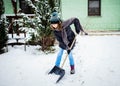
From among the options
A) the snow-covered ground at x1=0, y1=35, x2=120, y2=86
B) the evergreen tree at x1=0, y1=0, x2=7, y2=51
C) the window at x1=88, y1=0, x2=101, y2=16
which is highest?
the window at x1=88, y1=0, x2=101, y2=16

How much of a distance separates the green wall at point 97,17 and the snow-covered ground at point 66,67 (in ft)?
16.2

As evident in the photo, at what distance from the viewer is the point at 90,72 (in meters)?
6.18

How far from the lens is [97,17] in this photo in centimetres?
1414

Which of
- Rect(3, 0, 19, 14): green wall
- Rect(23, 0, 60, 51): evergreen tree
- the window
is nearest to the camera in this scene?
Rect(23, 0, 60, 51): evergreen tree

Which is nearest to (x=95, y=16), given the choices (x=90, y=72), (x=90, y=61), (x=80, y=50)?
(x=80, y=50)

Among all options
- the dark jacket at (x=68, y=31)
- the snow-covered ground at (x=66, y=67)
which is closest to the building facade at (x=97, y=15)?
the snow-covered ground at (x=66, y=67)

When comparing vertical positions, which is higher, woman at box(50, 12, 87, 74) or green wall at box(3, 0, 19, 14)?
green wall at box(3, 0, 19, 14)

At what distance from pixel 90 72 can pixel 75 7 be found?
27.7 feet

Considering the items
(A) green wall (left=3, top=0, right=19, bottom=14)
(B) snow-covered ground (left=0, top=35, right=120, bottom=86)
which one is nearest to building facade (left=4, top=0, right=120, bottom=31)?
(A) green wall (left=3, top=0, right=19, bottom=14)

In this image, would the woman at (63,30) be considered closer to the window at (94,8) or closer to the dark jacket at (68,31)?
the dark jacket at (68,31)

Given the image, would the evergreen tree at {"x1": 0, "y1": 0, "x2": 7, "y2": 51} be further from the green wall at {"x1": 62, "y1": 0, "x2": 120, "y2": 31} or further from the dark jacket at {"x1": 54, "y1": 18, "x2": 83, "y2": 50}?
the green wall at {"x1": 62, "y1": 0, "x2": 120, "y2": 31}

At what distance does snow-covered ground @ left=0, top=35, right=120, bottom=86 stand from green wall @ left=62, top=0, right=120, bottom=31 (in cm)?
495

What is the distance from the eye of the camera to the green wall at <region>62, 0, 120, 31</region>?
13961 mm

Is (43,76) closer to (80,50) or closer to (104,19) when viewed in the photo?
(80,50)
